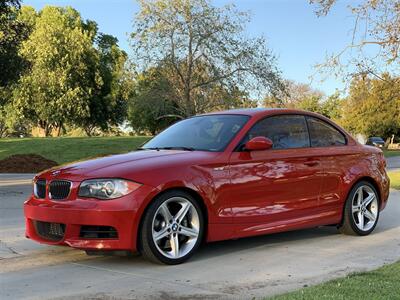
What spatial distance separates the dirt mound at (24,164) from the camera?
1933 centimetres

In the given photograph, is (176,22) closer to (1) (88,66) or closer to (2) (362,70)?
(2) (362,70)

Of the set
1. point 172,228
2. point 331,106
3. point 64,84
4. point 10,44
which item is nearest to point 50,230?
point 172,228

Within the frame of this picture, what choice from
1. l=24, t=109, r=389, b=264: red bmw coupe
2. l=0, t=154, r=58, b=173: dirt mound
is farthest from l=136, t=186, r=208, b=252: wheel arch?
l=0, t=154, r=58, b=173: dirt mound

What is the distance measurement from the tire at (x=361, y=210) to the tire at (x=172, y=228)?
7.99ft

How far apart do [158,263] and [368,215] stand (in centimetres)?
340

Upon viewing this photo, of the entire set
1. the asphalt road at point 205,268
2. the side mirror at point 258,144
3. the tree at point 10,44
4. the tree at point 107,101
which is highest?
the tree at point 107,101

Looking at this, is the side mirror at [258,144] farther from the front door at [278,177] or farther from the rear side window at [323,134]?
the rear side window at [323,134]

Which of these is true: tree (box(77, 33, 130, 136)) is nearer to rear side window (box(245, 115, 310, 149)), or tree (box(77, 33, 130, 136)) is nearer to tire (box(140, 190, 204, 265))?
rear side window (box(245, 115, 310, 149))

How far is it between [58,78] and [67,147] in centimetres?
1728

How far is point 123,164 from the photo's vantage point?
5.66 metres

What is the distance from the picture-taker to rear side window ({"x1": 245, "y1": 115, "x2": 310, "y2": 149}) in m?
6.64

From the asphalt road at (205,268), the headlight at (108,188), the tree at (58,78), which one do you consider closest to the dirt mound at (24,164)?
the asphalt road at (205,268)

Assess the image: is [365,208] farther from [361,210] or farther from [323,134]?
[323,134]

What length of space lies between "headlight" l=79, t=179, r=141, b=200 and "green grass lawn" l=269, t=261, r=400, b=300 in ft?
6.07
